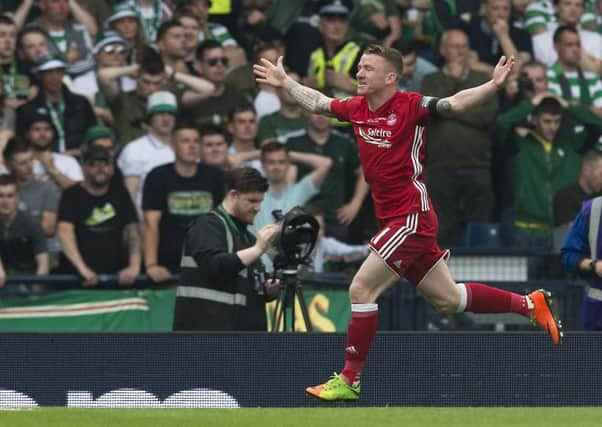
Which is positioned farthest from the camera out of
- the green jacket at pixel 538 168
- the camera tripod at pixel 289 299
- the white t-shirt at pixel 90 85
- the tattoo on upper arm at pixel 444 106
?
the white t-shirt at pixel 90 85

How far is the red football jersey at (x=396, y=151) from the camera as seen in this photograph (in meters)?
8.98

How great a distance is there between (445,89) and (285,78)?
5.43 metres

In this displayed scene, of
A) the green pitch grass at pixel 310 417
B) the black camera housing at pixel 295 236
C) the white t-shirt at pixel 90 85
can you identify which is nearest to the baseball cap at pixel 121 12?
the white t-shirt at pixel 90 85

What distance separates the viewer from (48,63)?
14.5m

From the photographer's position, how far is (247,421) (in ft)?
28.3

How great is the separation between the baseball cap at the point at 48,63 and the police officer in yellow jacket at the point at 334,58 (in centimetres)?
236

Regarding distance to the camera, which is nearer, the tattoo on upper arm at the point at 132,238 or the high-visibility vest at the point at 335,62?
the tattoo on upper arm at the point at 132,238

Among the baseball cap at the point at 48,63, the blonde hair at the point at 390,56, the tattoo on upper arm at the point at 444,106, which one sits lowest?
the tattoo on upper arm at the point at 444,106

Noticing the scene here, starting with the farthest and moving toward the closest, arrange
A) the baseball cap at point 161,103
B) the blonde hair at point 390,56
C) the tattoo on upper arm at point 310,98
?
the baseball cap at point 161,103, the tattoo on upper arm at point 310,98, the blonde hair at point 390,56

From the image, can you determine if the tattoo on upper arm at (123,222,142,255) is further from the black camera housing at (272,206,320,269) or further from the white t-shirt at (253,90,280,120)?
the black camera housing at (272,206,320,269)

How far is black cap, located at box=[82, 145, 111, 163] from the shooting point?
1355 centimetres

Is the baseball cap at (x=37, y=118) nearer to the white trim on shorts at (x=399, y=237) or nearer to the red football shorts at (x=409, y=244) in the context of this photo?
the red football shorts at (x=409, y=244)

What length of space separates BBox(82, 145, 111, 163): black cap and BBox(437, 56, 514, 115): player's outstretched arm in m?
5.34

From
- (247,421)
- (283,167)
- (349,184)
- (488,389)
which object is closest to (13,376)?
(247,421)
